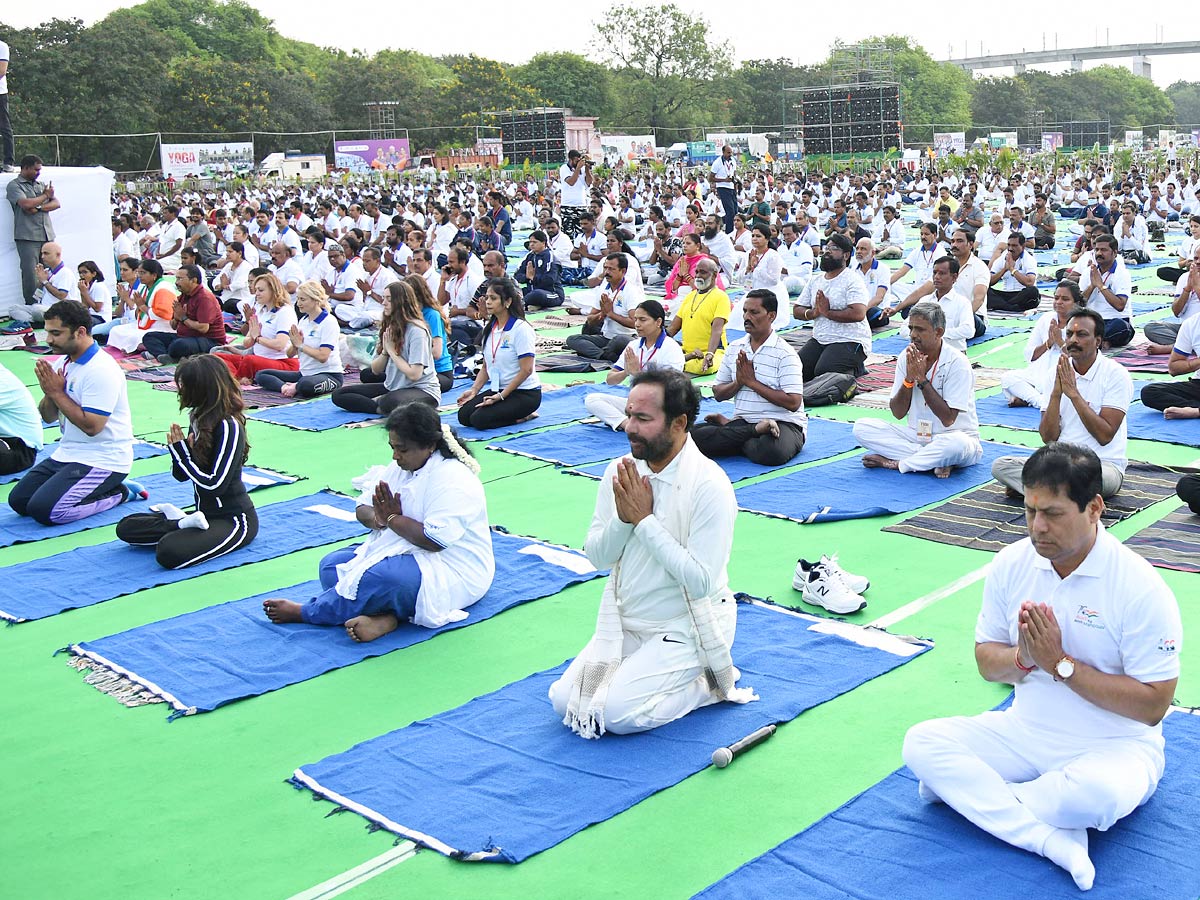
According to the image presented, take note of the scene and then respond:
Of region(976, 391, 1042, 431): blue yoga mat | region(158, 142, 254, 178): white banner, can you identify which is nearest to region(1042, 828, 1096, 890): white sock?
region(976, 391, 1042, 431): blue yoga mat

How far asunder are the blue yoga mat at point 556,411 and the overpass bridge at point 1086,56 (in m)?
119

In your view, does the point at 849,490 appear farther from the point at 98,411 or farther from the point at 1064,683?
the point at 98,411

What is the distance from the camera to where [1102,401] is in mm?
6629

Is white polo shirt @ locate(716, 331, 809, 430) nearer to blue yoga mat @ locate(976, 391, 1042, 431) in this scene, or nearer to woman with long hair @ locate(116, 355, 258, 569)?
blue yoga mat @ locate(976, 391, 1042, 431)

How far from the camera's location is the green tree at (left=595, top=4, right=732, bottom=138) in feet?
268

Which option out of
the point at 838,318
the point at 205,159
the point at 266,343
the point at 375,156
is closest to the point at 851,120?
the point at 375,156

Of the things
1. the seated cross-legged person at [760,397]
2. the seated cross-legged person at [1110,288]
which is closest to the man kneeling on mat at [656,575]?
the seated cross-legged person at [760,397]

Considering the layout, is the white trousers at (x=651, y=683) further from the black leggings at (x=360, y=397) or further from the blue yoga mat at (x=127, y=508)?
the black leggings at (x=360, y=397)

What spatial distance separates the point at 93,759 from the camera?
176 inches

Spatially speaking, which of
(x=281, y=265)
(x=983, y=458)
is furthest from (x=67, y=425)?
(x=281, y=265)

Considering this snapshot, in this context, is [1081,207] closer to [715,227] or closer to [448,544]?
[715,227]

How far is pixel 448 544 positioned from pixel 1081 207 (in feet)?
93.7

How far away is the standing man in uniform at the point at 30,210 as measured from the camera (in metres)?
15.6

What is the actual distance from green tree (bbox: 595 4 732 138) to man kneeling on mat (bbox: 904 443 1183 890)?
80.7 metres
